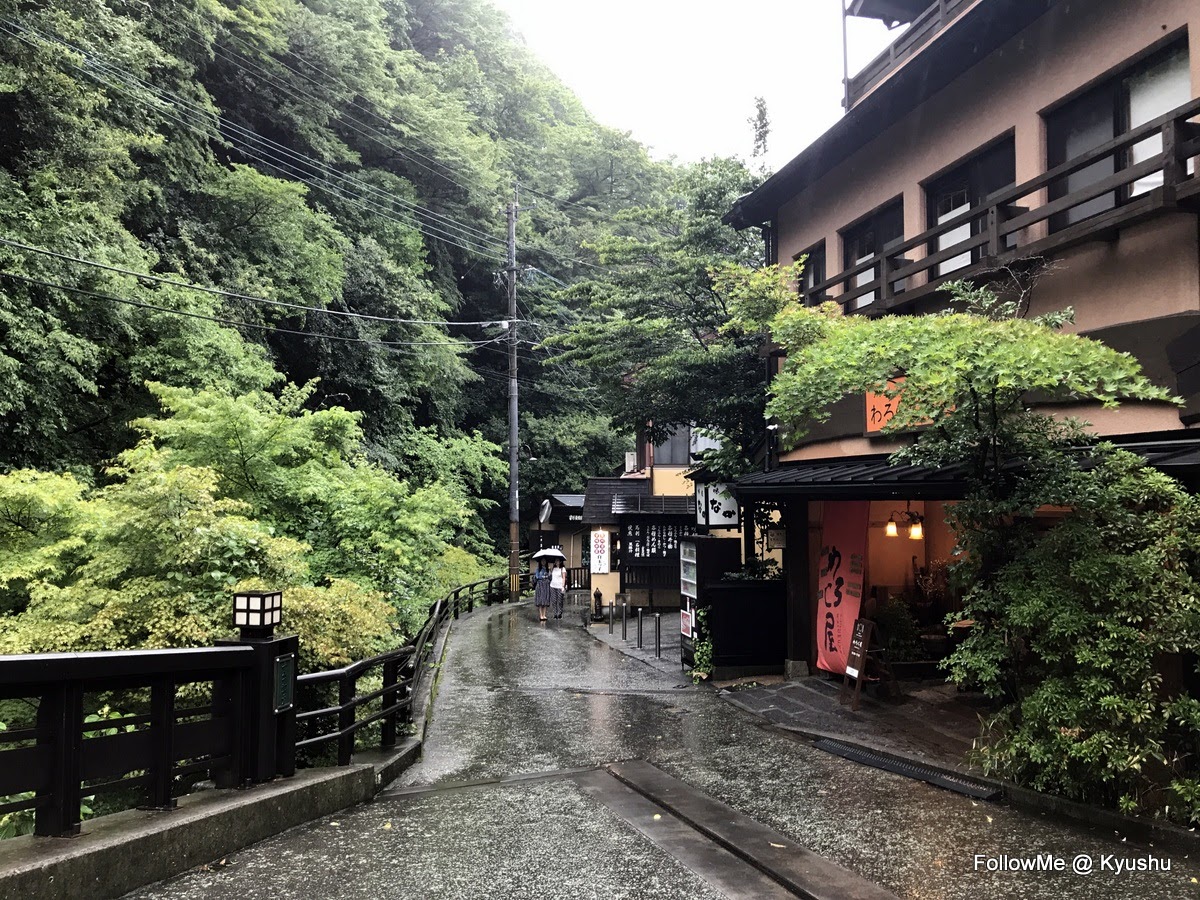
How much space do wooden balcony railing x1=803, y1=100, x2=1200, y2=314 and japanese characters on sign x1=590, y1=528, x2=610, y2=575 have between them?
15.2m

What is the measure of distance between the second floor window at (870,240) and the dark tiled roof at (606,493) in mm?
14679

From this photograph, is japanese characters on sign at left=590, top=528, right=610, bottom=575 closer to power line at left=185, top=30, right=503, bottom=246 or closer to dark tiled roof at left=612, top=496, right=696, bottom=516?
dark tiled roof at left=612, top=496, right=696, bottom=516

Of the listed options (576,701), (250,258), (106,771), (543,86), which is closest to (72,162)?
(250,258)

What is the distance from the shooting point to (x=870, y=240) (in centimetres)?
1336

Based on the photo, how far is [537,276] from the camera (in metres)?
39.9

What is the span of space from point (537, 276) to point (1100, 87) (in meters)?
32.6

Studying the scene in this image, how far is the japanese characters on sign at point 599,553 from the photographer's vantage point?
25.8m

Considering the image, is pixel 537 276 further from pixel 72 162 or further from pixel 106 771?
pixel 106 771

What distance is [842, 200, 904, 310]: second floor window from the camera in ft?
41.1

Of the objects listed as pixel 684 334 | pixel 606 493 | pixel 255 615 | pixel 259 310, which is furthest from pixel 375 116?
pixel 255 615

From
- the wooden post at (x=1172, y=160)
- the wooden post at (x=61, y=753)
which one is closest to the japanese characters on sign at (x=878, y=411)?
the wooden post at (x=1172, y=160)

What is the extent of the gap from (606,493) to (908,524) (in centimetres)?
1611

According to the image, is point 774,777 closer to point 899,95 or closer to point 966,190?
point 966,190

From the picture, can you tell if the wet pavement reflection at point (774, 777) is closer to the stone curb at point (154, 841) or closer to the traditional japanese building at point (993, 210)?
the stone curb at point (154, 841)
